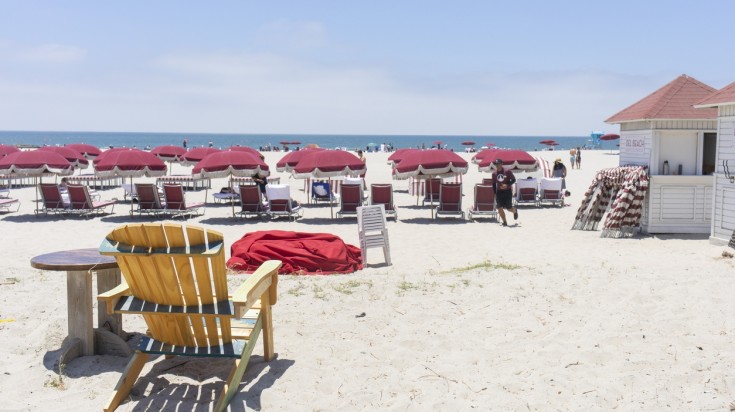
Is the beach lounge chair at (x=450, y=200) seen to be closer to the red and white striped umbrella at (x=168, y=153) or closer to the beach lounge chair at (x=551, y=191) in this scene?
the beach lounge chair at (x=551, y=191)

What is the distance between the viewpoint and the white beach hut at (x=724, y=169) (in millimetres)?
10398

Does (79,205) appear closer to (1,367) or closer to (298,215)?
(298,215)

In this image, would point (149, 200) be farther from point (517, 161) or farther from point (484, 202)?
point (517, 161)

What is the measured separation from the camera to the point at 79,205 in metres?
14.8

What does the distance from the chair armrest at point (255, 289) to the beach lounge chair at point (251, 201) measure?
10037 millimetres

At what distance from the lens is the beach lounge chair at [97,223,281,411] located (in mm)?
3582

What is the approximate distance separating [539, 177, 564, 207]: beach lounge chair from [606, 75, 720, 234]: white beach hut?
493 centimetres

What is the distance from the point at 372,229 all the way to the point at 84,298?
210 inches

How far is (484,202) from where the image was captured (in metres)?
14.5

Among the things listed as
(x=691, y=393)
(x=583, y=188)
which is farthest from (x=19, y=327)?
(x=583, y=188)

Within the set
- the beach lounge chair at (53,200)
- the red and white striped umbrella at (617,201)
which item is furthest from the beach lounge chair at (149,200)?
the red and white striped umbrella at (617,201)

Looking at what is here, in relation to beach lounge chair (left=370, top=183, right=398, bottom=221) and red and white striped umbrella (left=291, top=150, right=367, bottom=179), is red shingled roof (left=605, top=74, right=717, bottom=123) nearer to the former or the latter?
beach lounge chair (left=370, top=183, right=398, bottom=221)

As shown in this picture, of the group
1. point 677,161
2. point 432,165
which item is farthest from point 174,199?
point 677,161

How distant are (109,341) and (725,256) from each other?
7.94 metres
